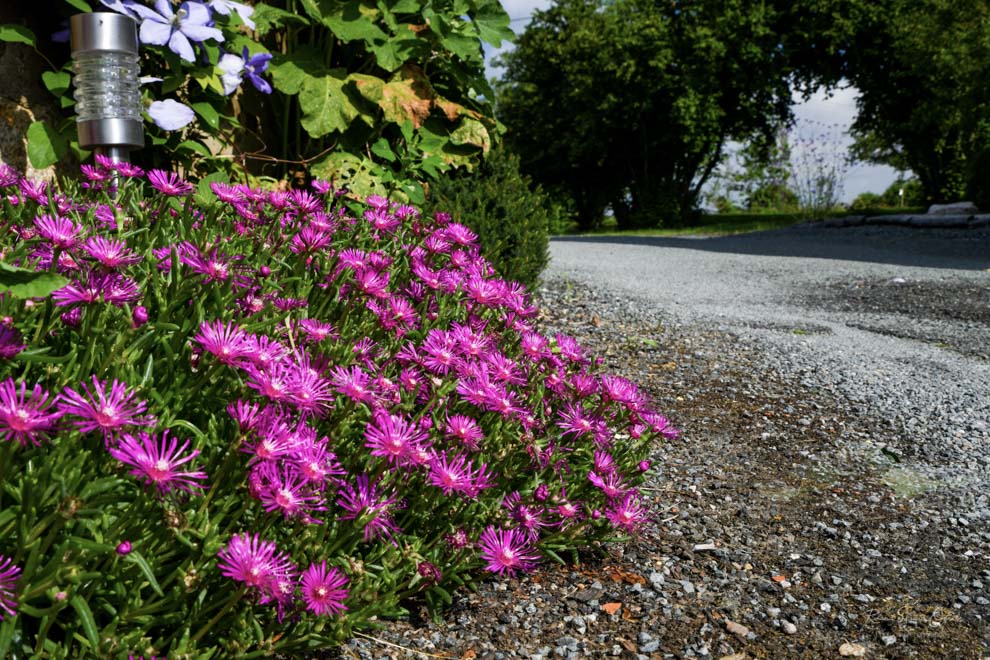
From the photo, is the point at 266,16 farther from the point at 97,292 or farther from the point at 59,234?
the point at 97,292

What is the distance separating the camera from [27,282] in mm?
1120

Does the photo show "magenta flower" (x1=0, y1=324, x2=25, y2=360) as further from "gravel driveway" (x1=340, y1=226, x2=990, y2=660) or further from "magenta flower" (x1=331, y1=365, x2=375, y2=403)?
"gravel driveway" (x1=340, y1=226, x2=990, y2=660)

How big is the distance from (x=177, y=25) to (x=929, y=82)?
54.0ft

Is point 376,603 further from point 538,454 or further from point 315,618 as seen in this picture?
point 538,454

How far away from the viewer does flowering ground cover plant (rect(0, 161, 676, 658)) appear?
1091 mm

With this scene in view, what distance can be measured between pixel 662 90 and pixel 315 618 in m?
18.0

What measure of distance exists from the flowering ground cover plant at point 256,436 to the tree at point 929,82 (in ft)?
43.9

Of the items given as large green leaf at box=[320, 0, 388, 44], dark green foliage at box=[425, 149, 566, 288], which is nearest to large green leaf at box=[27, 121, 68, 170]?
large green leaf at box=[320, 0, 388, 44]

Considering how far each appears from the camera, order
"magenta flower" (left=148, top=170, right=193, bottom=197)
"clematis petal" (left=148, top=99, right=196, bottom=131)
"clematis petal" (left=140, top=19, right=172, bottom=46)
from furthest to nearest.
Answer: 1. "clematis petal" (left=148, top=99, right=196, bottom=131)
2. "clematis petal" (left=140, top=19, right=172, bottom=46)
3. "magenta flower" (left=148, top=170, right=193, bottom=197)

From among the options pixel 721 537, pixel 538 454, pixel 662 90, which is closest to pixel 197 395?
pixel 538 454

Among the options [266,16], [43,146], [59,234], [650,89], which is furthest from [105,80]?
[650,89]

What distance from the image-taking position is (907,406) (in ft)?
11.3

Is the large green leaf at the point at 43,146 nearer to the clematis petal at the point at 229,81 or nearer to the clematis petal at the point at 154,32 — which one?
the clematis petal at the point at 154,32

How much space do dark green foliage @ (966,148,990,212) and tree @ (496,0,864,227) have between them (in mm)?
4409
